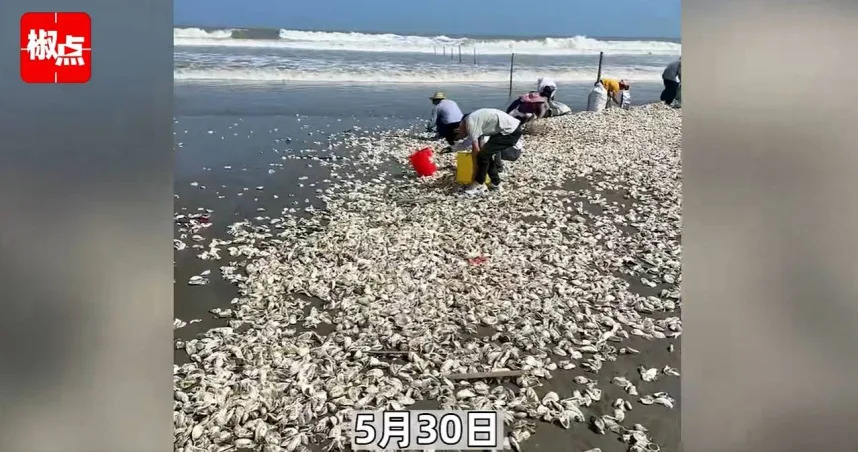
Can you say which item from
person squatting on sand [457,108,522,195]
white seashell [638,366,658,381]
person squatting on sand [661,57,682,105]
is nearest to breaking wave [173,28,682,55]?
person squatting on sand [661,57,682,105]

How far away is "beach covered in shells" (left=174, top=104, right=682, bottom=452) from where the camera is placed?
1163mm

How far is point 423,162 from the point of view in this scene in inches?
55.1

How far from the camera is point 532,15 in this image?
1.25 meters

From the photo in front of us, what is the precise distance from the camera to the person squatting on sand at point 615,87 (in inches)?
52.5

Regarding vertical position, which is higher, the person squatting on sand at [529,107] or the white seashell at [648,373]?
the person squatting on sand at [529,107]

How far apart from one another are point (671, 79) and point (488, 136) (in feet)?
1.44
